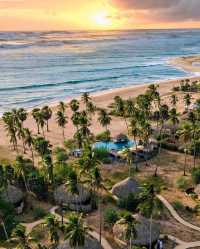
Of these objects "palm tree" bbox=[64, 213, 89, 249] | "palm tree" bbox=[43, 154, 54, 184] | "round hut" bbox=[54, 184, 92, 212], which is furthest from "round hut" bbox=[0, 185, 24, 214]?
"palm tree" bbox=[64, 213, 89, 249]

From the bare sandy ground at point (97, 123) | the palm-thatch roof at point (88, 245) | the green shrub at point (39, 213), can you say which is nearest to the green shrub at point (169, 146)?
the bare sandy ground at point (97, 123)

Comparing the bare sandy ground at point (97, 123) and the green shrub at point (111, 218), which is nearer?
the green shrub at point (111, 218)

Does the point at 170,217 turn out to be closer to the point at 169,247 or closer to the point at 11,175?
the point at 169,247

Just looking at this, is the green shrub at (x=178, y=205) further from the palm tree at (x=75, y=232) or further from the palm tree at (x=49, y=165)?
the palm tree at (x=75, y=232)

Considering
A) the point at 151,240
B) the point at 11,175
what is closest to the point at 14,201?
the point at 11,175

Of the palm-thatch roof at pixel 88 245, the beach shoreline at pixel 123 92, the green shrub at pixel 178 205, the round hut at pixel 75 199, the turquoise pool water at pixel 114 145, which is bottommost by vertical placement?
the palm-thatch roof at pixel 88 245

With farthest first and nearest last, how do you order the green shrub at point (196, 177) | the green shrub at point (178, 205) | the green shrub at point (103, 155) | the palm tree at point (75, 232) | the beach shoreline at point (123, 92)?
the beach shoreline at point (123, 92) → the green shrub at point (103, 155) → the green shrub at point (196, 177) → the green shrub at point (178, 205) → the palm tree at point (75, 232)

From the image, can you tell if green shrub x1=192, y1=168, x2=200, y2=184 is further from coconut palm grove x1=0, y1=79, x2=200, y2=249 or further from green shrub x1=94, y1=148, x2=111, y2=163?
green shrub x1=94, y1=148, x2=111, y2=163
